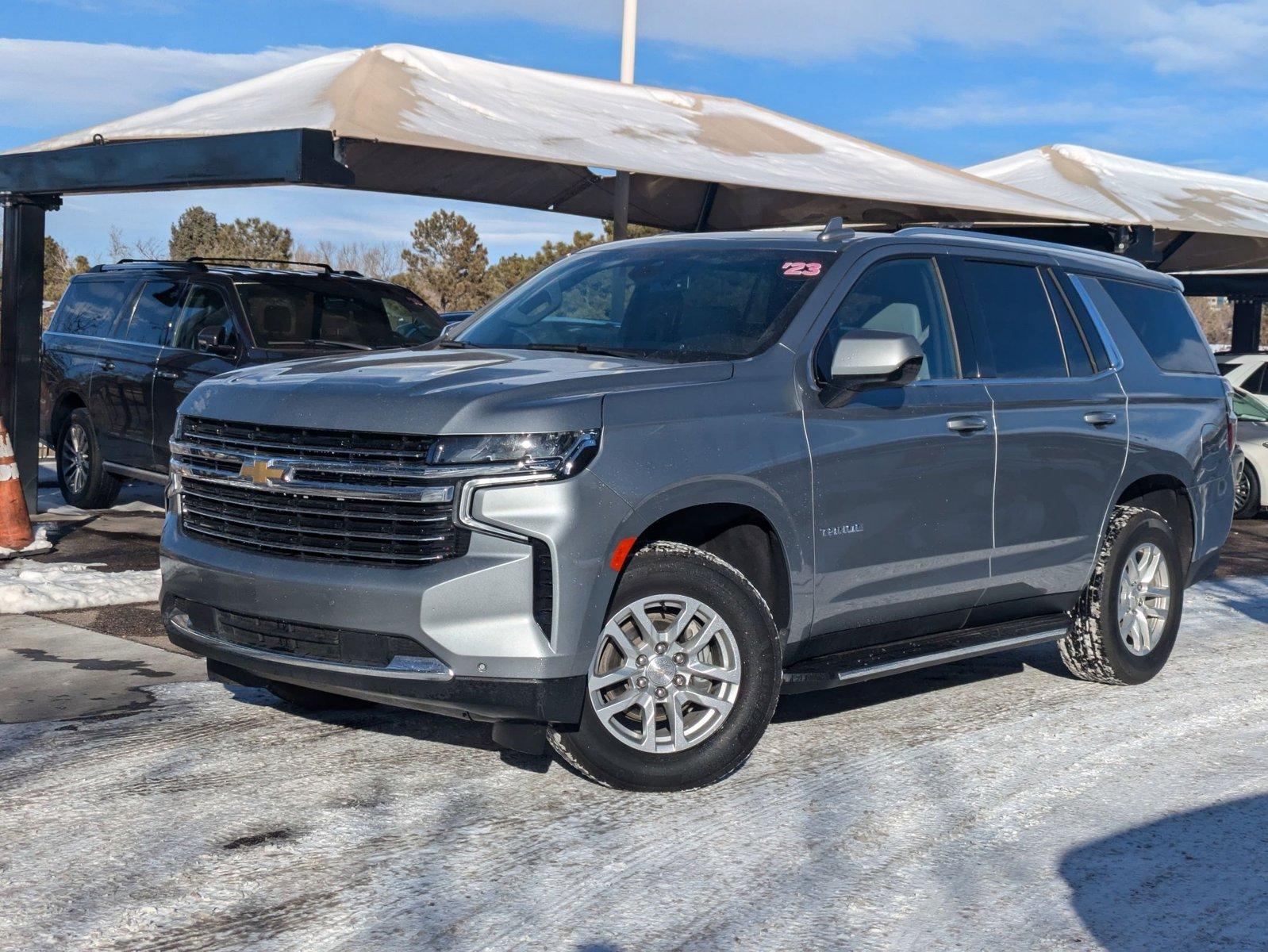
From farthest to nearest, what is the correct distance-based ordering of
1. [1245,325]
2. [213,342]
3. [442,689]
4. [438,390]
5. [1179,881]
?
[1245,325], [213,342], [438,390], [442,689], [1179,881]

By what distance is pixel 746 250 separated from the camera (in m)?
5.98

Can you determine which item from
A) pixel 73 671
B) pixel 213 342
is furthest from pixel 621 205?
pixel 73 671

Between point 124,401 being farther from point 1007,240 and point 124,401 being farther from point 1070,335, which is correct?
point 1070,335

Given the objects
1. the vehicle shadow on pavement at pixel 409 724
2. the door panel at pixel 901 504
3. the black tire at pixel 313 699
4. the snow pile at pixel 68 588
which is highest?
the door panel at pixel 901 504

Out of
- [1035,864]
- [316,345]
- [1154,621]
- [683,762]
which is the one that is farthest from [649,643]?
[316,345]

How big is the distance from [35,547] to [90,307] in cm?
311

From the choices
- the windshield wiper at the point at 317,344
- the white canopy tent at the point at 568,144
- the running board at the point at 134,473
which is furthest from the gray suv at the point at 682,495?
the running board at the point at 134,473

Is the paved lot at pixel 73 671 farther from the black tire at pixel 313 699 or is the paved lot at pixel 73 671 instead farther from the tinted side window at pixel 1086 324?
the tinted side window at pixel 1086 324

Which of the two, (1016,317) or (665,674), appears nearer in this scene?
(665,674)

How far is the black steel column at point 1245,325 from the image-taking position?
27.5m

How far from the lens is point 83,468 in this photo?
12391 mm

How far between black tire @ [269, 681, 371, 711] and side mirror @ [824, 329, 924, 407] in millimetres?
2163

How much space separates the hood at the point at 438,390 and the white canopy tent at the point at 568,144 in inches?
174

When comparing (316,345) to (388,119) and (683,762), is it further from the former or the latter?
(683,762)
